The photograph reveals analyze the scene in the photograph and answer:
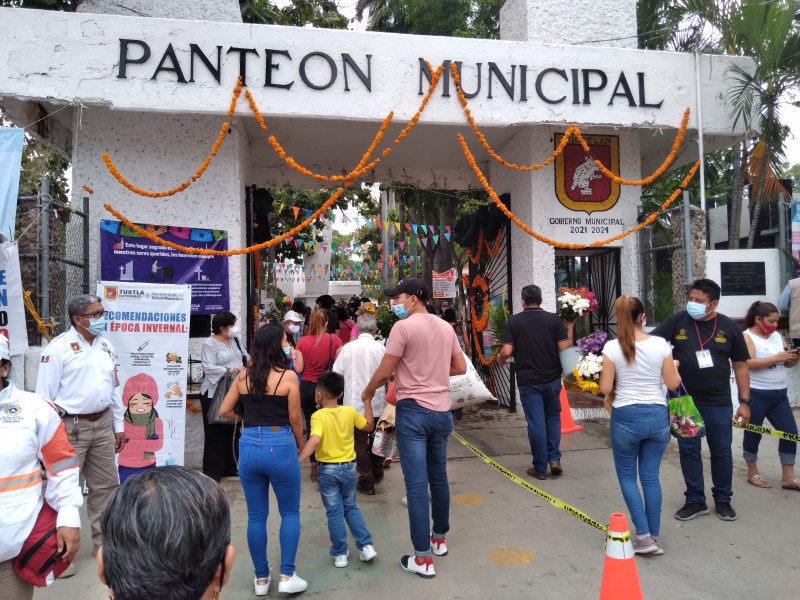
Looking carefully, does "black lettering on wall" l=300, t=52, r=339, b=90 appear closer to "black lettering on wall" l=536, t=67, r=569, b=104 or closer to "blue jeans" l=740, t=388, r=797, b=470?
"black lettering on wall" l=536, t=67, r=569, b=104

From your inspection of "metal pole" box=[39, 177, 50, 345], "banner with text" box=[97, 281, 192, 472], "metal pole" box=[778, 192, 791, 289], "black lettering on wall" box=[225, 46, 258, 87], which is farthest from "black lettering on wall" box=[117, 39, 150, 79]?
"metal pole" box=[778, 192, 791, 289]

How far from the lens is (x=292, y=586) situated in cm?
356

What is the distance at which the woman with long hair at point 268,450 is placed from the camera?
137 inches

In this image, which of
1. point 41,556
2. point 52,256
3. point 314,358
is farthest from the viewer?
point 314,358

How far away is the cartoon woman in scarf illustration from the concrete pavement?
83 cm

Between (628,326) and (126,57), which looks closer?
(628,326)

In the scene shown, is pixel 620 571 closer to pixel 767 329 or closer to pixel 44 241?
pixel 767 329

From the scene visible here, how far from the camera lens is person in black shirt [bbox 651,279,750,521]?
4.50 metres

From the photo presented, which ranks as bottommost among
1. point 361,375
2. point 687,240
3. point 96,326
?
point 361,375

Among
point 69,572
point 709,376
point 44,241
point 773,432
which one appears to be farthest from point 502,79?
point 69,572

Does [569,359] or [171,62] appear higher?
[171,62]

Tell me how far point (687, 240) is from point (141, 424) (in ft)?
Result: 21.0

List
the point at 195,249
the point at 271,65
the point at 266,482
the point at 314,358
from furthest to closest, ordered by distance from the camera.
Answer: the point at 195,249
the point at 271,65
the point at 314,358
the point at 266,482

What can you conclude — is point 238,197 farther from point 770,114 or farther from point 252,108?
point 770,114
